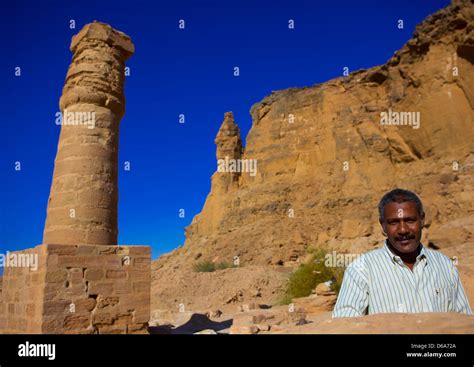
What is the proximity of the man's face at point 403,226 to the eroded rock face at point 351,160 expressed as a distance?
51.4 ft

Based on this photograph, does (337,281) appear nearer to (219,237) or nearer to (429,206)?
(429,206)

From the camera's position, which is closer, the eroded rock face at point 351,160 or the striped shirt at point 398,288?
the striped shirt at point 398,288

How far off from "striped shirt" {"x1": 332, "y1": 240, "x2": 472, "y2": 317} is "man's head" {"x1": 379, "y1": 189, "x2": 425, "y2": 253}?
10 cm

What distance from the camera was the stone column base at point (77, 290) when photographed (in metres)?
7.25

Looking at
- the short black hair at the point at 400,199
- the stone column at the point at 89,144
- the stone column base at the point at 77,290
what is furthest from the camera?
the stone column at the point at 89,144

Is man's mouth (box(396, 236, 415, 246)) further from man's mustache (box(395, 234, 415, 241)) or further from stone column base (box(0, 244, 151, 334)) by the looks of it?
stone column base (box(0, 244, 151, 334))

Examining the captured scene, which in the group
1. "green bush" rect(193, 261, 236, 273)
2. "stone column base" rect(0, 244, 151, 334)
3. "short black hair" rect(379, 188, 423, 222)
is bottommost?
"stone column base" rect(0, 244, 151, 334)

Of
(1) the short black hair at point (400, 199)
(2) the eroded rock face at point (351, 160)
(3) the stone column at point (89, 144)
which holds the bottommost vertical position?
(1) the short black hair at point (400, 199)

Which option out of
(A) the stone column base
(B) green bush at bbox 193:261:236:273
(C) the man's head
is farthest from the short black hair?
(B) green bush at bbox 193:261:236:273

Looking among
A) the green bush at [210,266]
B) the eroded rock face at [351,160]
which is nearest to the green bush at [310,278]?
the eroded rock face at [351,160]

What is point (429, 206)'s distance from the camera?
937 inches

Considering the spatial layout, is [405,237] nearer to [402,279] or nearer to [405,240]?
[405,240]

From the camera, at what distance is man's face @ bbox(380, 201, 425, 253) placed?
3123 mm

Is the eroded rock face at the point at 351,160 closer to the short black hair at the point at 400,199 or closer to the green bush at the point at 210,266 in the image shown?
the green bush at the point at 210,266
